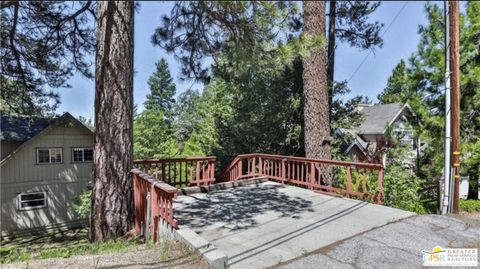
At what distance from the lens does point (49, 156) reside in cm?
1509

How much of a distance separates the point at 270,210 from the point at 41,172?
43.5 ft

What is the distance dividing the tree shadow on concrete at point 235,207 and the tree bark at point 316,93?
160cm

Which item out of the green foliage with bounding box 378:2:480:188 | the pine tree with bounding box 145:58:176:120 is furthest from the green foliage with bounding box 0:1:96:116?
the pine tree with bounding box 145:58:176:120

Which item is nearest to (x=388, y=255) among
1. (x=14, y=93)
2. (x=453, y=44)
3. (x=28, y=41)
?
(x=453, y=44)

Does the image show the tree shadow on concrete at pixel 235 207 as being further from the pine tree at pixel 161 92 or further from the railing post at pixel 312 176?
the pine tree at pixel 161 92

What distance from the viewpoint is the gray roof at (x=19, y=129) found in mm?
14170

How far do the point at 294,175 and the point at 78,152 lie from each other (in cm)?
1191

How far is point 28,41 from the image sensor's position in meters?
6.56

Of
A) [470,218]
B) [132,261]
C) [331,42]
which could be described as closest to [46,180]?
[331,42]

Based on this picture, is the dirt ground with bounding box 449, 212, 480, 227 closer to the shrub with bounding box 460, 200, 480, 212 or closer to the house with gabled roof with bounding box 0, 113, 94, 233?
the shrub with bounding box 460, 200, 480, 212

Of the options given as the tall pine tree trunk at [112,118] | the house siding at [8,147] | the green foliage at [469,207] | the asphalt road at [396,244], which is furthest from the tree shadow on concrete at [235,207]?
the house siding at [8,147]

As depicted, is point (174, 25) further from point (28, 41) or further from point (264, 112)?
point (264, 112)

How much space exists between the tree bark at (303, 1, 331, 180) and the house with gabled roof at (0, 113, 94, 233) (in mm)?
10019

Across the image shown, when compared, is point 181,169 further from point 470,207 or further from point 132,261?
point 470,207
